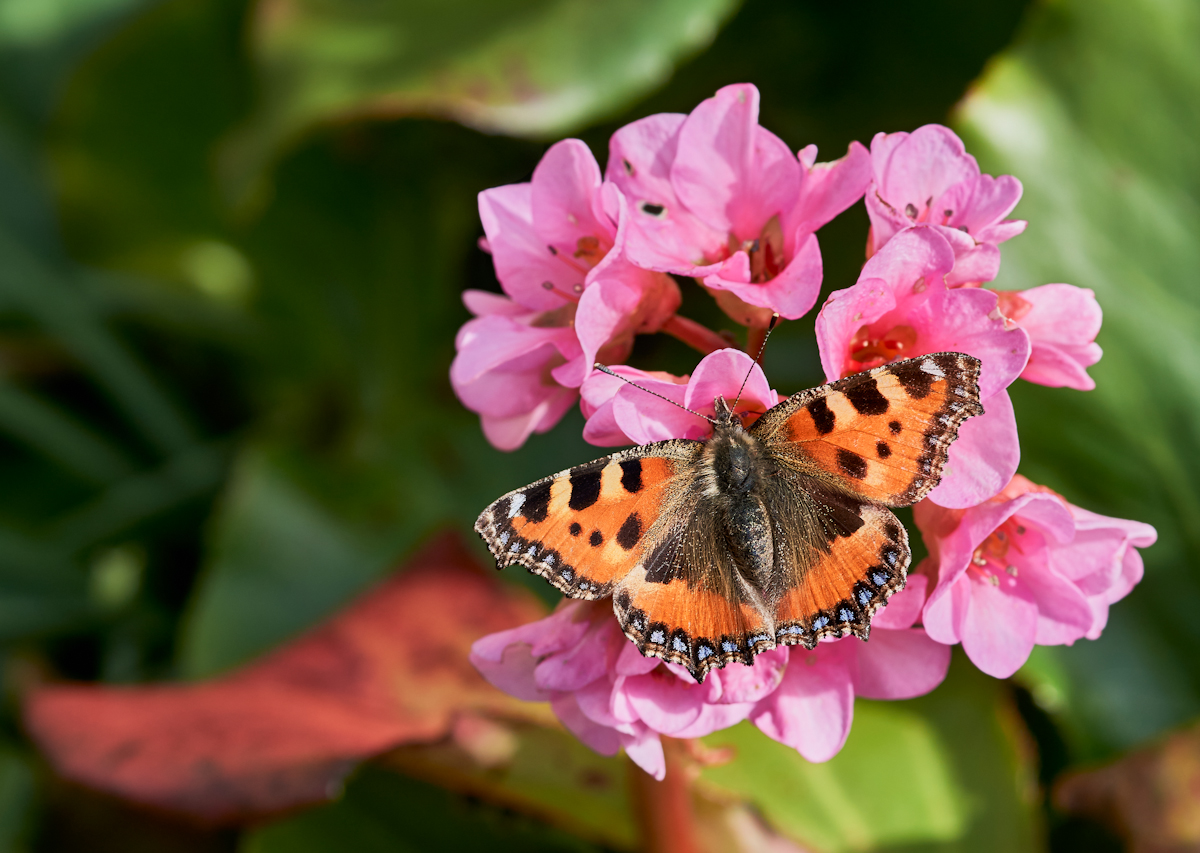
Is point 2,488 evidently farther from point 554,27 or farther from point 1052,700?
point 1052,700

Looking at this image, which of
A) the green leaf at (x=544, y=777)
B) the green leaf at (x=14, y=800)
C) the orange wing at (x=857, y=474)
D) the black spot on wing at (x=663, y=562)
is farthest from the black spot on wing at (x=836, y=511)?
the green leaf at (x=14, y=800)

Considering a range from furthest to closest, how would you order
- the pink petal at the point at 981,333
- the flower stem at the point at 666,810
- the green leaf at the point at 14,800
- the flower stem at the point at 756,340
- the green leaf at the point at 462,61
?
the green leaf at the point at 14,800 < the green leaf at the point at 462,61 < the flower stem at the point at 666,810 < the flower stem at the point at 756,340 < the pink petal at the point at 981,333

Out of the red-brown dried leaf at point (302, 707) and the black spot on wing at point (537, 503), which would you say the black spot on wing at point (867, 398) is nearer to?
the black spot on wing at point (537, 503)

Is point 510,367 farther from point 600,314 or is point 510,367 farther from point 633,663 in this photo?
point 633,663

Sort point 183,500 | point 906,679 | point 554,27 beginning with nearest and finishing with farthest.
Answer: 1. point 906,679
2. point 554,27
3. point 183,500

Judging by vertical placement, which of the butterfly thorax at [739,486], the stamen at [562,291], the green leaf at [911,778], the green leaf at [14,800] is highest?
the stamen at [562,291]

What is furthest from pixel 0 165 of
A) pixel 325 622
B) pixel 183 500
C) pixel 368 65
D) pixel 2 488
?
pixel 325 622
